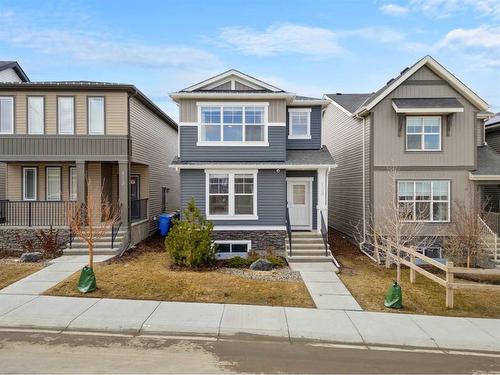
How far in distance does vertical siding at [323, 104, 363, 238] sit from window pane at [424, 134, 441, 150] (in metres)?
2.87

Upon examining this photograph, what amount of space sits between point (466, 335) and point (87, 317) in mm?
7783

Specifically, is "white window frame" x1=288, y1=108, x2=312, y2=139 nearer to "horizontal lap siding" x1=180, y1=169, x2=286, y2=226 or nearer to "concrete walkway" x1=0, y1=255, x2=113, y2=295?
"horizontal lap siding" x1=180, y1=169, x2=286, y2=226

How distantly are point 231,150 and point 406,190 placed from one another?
26.0 feet

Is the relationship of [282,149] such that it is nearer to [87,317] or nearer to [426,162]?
[426,162]

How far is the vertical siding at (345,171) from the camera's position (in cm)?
1934

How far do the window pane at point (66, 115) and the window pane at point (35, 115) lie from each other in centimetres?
77

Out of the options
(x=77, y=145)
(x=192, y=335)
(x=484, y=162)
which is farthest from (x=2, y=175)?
(x=484, y=162)

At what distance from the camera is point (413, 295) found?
1060cm

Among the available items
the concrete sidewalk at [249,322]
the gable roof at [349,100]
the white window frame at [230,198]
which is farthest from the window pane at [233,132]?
the concrete sidewalk at [249,322]

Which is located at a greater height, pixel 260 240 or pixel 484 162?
pixel 484 162

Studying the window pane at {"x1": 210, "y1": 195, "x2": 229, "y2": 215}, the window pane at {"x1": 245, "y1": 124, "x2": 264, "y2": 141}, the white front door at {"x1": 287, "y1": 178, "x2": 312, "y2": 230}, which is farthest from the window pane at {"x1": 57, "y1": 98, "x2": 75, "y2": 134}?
the white front door at {"x1": 287, "y1": 178, "x2": 312, "y2": 230}

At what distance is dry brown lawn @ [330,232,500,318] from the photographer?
9516mm

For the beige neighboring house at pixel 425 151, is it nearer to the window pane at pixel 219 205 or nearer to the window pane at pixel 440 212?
the window pane at pixel 440 212

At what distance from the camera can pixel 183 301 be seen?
9633 mm
